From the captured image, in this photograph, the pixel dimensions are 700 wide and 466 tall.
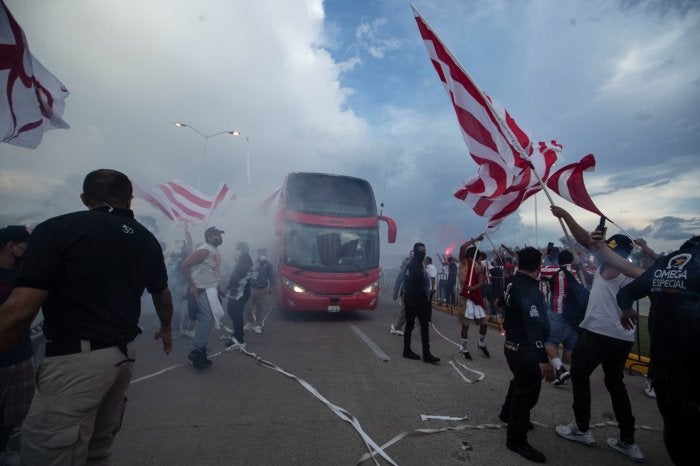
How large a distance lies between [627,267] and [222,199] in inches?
533

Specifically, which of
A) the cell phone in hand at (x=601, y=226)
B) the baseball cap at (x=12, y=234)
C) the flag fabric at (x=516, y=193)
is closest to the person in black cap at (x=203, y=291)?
the baseball cap at (x=12, y=234)

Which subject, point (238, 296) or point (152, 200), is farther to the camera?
point (152, 200)

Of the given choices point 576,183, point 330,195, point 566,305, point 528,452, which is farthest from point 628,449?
point 330,195

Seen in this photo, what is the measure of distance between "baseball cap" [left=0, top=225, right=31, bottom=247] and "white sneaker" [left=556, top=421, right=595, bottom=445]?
5.41m

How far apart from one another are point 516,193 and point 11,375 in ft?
18.3

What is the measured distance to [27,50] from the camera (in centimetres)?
323

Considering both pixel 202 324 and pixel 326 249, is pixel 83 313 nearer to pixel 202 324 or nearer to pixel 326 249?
pixel 202 324

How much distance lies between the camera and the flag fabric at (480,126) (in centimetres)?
418

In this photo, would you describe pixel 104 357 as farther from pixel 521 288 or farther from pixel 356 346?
pixel 356 346

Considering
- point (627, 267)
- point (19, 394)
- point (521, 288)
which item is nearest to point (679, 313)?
point (627, 267)

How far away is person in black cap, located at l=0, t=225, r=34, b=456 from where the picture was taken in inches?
109

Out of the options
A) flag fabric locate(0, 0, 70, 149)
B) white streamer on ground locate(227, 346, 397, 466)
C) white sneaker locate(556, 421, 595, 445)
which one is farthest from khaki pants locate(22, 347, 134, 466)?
white sneaker locate(556, 421, 595, 445)

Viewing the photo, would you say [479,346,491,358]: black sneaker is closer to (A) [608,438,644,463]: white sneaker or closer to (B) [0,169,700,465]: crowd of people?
(B) [0,169,700,465]: crowd of people

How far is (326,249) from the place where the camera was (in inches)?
384
